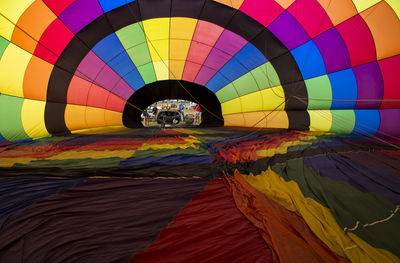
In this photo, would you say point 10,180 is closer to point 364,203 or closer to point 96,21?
point 364,203

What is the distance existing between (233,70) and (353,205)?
12.9ft

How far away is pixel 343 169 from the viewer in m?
1.38

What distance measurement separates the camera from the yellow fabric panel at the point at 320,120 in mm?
3521

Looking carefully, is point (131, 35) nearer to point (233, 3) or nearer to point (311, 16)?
point (233, 3)

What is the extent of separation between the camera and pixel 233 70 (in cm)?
427

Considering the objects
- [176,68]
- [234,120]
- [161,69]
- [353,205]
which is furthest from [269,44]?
[353,205]

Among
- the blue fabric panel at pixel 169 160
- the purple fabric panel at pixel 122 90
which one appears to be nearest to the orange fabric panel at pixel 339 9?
the blue fabric panel at pixel 169 160

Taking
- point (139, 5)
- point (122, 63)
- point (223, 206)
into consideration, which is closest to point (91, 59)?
point (122, 63)

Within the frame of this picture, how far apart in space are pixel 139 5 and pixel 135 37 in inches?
29.0

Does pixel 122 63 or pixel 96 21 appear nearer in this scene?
pixel 96 21

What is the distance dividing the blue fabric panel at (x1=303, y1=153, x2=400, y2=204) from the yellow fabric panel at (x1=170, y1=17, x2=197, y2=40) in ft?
10.3

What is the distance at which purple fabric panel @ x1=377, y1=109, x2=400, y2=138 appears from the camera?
267cm

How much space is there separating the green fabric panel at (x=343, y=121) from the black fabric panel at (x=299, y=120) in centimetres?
48

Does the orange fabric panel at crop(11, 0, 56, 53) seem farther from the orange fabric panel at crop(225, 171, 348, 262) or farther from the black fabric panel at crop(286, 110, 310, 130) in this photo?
the black fabric panel at crop(286, 110, 310, 130)
